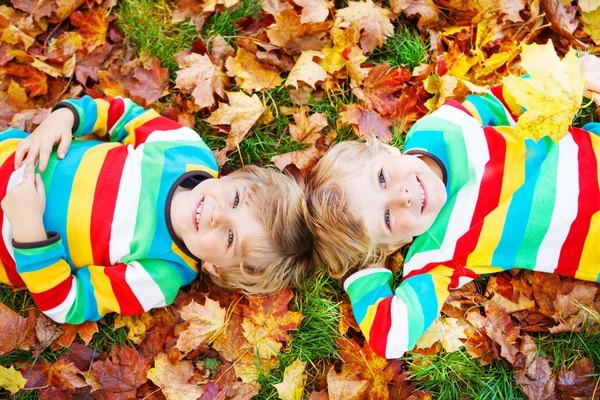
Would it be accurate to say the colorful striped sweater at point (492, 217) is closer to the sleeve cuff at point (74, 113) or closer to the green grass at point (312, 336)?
the green grass at point (312, 336)

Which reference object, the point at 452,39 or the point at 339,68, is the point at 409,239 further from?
the point at 452,39

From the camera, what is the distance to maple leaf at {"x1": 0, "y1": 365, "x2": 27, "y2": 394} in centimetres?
254

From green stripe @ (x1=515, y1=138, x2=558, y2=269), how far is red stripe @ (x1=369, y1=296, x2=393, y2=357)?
735 millimetres

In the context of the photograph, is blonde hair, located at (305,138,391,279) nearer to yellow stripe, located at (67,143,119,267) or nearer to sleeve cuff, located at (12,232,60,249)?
yellow stripe, located at (67,143,119,267)

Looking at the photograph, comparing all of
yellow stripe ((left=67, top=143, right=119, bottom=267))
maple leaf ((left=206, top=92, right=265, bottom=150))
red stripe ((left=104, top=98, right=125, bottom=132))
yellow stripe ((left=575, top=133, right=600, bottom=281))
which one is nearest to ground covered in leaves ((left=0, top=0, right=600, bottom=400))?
maple leaf ((left=206, top=92, right=265, bottom=150))

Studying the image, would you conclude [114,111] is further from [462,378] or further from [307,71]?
Answer: [462,378]

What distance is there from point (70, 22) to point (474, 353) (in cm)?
300

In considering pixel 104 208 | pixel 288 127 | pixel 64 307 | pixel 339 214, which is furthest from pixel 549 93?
pixel 64 307

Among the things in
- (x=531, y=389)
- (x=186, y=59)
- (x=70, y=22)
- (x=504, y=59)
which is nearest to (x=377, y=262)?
(x=531, y=389)

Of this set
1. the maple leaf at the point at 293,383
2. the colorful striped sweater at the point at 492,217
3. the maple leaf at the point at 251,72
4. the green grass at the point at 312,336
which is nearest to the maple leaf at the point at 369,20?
the maple leaf at the point at 251,72

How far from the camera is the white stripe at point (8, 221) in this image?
8.30ft

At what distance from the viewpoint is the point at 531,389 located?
254 cm

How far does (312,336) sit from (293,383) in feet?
0.83

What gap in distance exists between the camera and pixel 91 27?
3098 mm
